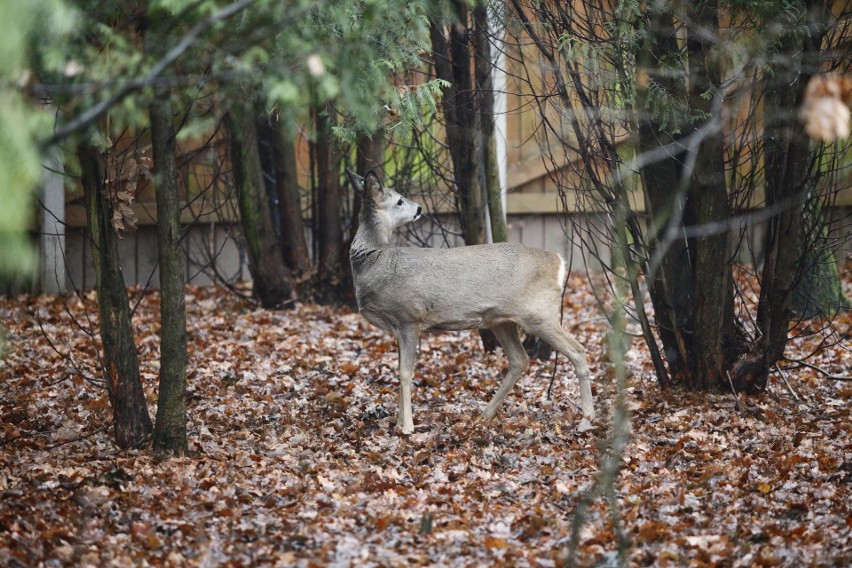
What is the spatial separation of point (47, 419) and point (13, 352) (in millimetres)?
2173

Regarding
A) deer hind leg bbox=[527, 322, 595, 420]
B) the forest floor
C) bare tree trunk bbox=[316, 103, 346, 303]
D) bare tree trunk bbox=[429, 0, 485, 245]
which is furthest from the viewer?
bare tree trunk bbox=[316, 103, 346, 303]

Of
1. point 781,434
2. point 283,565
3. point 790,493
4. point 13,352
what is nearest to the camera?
point 283,565

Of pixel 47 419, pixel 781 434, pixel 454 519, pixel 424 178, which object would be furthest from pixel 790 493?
pixel 424 178

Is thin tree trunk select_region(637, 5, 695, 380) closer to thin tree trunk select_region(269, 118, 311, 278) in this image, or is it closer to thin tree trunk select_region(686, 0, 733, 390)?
thin tree trunk select_region(686, 0, 733, 390)

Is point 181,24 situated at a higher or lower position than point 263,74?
higher

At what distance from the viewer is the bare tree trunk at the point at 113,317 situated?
5254 mm

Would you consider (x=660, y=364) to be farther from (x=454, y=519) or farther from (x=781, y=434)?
(x=454, y=519)

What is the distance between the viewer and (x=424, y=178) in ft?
38.7

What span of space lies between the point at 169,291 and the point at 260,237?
16.7 feet

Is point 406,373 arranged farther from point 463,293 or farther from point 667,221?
point 667,221

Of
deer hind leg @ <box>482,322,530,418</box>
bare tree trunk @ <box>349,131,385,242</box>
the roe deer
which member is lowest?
deer hind leg @ <box>482,322,530,418</box>

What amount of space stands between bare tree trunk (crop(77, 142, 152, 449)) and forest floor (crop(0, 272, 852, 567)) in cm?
18

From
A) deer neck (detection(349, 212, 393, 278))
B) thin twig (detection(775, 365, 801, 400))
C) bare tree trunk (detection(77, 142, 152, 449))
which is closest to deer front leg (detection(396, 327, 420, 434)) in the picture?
deer neck (detection(349, 212, 393, 278))

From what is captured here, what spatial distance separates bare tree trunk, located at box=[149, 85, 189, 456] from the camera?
5148mm
